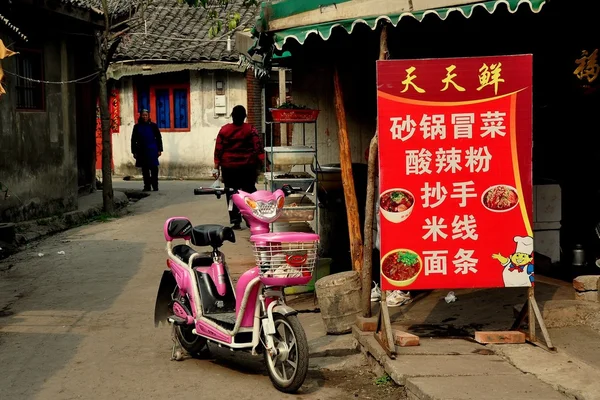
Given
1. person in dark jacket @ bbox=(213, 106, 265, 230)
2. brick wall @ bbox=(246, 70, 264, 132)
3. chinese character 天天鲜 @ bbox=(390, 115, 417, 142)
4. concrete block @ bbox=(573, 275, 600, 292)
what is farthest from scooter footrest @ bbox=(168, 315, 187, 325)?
brick wall @ bbox=(246, 70, 264, 132)

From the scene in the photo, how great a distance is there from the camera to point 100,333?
8711 millimetres

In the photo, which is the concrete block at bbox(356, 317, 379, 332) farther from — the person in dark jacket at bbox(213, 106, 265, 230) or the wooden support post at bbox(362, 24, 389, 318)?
the person in dark jacket at bbox(213, 106, 265, 230)

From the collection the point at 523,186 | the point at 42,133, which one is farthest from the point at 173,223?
the point at 42,133

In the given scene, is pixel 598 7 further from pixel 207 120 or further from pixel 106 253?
pixel 207 120

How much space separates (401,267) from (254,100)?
20798 mm

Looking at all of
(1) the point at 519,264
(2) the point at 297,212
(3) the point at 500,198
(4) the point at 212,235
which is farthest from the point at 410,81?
(2) the point at 297,212

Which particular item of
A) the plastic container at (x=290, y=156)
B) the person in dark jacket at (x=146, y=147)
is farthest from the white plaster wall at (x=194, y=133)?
the plastic container at (x=290, y=156)

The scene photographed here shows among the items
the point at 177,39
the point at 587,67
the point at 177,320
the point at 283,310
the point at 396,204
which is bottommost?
the point at 177,320

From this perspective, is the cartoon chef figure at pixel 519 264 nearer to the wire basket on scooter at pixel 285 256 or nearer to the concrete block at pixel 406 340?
the concrete block at pixel 406 340

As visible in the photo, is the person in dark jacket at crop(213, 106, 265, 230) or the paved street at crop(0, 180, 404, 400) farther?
the person in dark jacket at crop(213, 106, 265, 230)

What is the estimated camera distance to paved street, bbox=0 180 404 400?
687 cm

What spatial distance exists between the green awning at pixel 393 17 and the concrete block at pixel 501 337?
2.42 m

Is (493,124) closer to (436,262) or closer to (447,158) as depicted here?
(447,158)

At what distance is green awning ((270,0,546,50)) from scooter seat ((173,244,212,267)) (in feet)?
6.07
